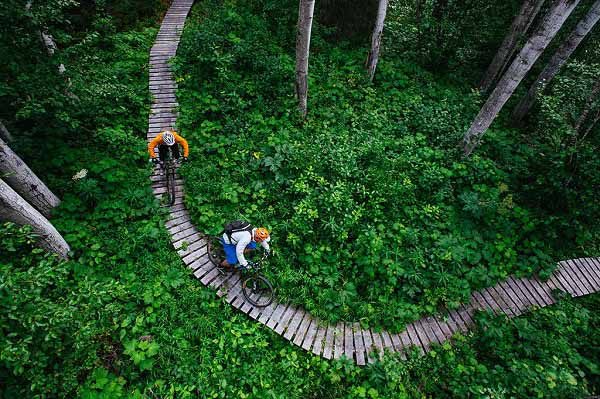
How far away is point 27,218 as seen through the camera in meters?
5.86

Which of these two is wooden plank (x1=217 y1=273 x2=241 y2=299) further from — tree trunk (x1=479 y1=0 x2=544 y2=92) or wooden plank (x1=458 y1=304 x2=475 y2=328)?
tree trunk (x1=479 y1=0 x2=544 y2=92)

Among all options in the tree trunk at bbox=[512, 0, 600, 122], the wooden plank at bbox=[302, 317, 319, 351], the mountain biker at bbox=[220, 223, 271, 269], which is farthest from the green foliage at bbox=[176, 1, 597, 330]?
the tree trunk at bbox=[512, 0, 600, 122]

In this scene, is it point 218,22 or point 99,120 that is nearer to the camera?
point 99,120

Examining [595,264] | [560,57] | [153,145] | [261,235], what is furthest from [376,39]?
[595,264]

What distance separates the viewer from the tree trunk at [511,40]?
34.6ft

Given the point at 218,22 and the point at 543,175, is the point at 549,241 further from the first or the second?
the point at 218,22

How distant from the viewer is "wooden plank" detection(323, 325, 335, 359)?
22.6 ft

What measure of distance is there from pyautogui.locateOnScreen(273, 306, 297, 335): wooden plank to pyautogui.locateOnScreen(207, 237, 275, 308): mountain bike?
0.50 m

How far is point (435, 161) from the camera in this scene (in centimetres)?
998

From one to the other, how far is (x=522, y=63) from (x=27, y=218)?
40.2ft

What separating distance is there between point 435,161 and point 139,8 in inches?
552

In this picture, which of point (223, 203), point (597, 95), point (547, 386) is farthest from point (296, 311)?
point (597, 95)

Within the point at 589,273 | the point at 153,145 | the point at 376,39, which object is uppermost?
the point at 376,39

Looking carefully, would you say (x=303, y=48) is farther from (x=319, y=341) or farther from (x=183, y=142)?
(x=319, y=341)
